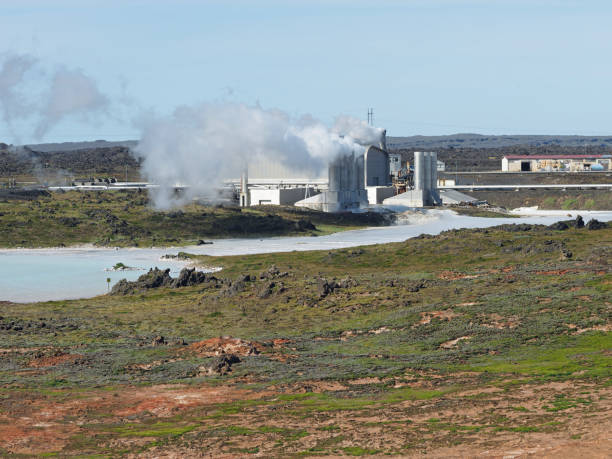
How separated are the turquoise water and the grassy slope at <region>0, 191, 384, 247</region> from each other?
4.61 meters

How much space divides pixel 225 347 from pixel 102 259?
5946 cm

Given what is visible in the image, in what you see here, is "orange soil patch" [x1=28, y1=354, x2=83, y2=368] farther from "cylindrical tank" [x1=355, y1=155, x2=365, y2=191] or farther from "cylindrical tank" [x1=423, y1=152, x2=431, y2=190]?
"cylindrical tank" [x1=423, y1=152, x2=431, y2=190]

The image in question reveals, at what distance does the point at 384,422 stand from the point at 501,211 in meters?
148

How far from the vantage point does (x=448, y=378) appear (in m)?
39.2

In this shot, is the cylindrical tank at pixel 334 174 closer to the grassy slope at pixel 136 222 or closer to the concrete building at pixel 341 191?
the concrete building at pixel 341 191

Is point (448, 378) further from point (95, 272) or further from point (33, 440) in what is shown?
point (95, 272)

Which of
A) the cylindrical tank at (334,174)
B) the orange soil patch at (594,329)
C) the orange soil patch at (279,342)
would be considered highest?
the cylindrical tank at (334,174)

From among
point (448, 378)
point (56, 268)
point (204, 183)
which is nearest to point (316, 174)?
point (204, 183)

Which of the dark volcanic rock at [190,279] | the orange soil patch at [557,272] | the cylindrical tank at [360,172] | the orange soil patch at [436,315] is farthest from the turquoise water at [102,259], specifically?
the orange soil patch at [557,272]

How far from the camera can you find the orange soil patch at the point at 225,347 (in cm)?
4734

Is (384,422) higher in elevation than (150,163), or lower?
lower

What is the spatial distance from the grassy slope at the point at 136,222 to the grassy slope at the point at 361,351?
41.9 meters

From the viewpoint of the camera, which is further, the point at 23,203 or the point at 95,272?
the point at 23,203

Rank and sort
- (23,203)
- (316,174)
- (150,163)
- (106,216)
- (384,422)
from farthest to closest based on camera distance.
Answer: (316,174)
(23,203)
(106,216)
(150,163)
(384,422)
